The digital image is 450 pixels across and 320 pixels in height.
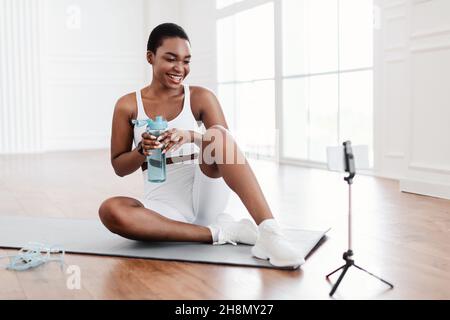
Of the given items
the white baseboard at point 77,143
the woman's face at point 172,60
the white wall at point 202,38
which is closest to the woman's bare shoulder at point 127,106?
the woman's face at point 172,60

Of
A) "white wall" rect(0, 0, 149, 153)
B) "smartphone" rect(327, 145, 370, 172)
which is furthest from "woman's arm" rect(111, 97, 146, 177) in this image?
"white wall" rect(0, 0, 149, 153)

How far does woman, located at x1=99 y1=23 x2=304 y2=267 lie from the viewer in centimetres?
182

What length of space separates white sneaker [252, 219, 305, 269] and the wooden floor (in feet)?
0.12

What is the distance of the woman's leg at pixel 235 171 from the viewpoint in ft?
5.85

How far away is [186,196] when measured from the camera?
204cm

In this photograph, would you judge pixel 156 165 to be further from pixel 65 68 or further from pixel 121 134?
pixel 65 68

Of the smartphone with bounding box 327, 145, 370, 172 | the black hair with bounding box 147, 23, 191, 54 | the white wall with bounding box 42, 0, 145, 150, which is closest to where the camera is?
the smartphone with bounding box 327, 145, 370, 172

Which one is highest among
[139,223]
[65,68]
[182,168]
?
[65,68]

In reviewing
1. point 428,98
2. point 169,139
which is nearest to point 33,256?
point 169,139

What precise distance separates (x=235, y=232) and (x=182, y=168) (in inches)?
10.9

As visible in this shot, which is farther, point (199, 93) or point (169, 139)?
point (199, 93)

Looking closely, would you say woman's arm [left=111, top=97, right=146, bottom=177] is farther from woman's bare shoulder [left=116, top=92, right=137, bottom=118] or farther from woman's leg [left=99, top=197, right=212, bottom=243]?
woman's leg [left=99, top=197, right=212, bottom=243]

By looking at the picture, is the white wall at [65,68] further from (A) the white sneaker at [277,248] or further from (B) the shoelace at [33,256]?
(A) the white sneaker at [277,248]
